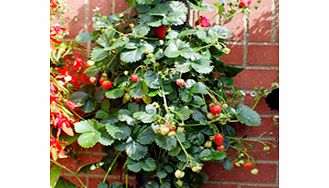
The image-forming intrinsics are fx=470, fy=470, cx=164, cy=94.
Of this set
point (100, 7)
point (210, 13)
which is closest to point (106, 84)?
point (100, 7)

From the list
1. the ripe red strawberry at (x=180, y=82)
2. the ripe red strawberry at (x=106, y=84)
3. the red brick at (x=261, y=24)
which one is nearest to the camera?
the ripe red strawberry at (x=180, y=82)

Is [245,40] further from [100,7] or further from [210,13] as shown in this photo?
[100,7]

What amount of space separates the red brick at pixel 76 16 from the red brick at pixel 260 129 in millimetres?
612

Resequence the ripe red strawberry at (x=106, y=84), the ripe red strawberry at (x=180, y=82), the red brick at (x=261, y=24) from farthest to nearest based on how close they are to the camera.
A: 1. the red brick at (x=261, y=24)
2. the ripe red strawberry at (x=106, y=84)
3. the ripe red strawberry at (x=180, y=82)

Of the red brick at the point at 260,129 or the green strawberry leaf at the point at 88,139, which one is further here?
the red brick at the point at 260,129

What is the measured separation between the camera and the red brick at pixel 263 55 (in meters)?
1.51

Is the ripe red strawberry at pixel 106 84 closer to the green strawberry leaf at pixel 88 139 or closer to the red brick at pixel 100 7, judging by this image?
the green strawberry leaf at pixel 88 139

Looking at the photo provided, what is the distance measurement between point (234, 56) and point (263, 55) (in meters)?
0.09

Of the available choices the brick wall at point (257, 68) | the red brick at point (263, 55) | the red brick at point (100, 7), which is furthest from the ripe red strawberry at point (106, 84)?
the red brick at point (263, 55)

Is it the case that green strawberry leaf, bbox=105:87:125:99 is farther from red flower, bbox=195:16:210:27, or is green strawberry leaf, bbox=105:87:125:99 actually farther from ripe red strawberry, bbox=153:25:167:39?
red flower, bbox=195:16:210:27

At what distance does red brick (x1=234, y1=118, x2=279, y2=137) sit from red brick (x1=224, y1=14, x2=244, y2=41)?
278 millimetres

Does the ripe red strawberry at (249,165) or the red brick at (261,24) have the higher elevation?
the red brick at (261,24)

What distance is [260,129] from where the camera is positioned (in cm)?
152
